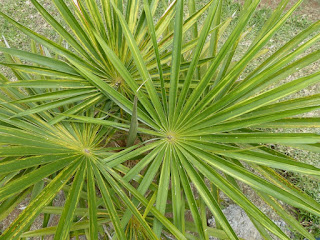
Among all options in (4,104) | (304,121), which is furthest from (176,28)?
(4,104)

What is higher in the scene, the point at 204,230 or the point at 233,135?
the point at 233,135

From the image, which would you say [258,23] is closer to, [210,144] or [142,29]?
[142,29]

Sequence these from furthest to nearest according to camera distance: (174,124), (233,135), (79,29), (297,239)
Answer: (297,239) → (79,29) → (174,124) → (233,135)

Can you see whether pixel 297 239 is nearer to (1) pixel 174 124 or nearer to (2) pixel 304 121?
(2) pixel 304 121

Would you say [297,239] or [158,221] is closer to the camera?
[158,221]

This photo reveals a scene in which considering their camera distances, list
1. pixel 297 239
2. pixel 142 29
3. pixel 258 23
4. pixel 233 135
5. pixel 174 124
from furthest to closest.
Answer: pixel 258 23
pixel 297 239
pixel 142 29
pixel 174 124
pixel 233 135

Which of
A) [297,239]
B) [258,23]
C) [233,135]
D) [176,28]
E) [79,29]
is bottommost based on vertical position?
[297,239]

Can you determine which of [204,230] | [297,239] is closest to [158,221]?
[204,230]

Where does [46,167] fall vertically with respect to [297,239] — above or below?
above

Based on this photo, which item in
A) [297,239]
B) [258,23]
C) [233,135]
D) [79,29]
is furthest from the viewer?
A: [258,23]
